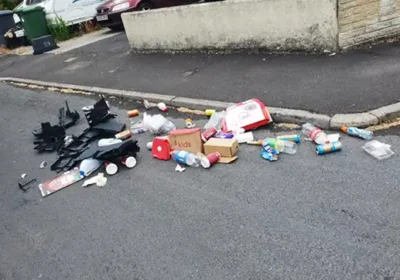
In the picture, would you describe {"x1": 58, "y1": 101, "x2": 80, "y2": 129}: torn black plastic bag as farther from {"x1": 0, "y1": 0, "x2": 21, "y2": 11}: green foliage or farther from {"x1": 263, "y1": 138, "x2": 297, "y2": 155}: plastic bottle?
{"x1": 0, "y1": 0, "x2": 21, "y2": 11}: green foliage

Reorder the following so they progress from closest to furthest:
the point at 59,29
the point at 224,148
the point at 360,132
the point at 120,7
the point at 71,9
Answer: the point at 360,132, the point at 224,148, the point at 120,7, the point at 59,29, the point at 71,9

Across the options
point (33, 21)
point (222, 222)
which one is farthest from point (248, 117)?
point (33, 21)

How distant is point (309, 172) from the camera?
358 cm

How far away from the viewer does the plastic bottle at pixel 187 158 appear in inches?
161

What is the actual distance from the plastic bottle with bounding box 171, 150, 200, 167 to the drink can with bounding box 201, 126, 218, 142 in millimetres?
344

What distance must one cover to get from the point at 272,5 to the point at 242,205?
4398 mm

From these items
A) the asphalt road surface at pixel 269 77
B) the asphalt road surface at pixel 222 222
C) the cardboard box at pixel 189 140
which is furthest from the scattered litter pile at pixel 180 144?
the asphalt road surface at pixel 269 77

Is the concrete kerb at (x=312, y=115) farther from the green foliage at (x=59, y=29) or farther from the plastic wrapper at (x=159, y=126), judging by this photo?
the green foliage at (x=59, y=29)

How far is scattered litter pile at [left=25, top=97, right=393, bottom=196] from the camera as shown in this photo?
158 inches

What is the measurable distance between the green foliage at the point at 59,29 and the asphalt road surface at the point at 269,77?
567 cm

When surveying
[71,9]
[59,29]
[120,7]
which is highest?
[71,9]

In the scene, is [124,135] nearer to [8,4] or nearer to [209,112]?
[209,112]

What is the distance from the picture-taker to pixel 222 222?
124 inches

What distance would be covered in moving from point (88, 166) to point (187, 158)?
3.83 feet
